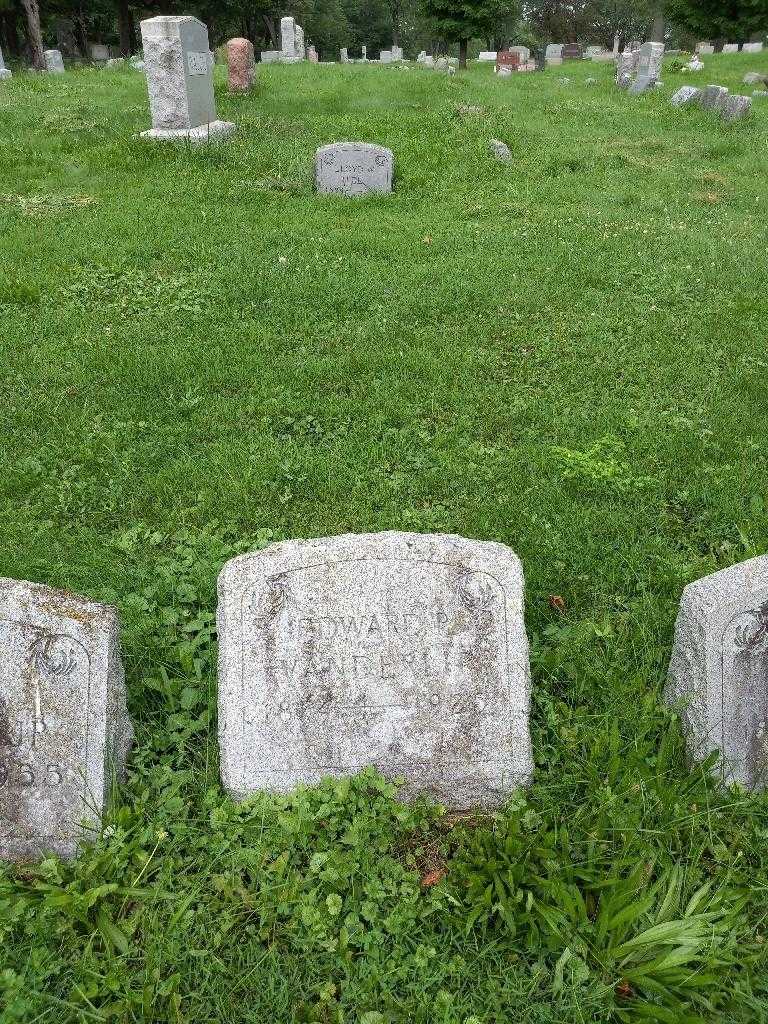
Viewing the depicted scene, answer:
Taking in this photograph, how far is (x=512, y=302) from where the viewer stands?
21.6 feet

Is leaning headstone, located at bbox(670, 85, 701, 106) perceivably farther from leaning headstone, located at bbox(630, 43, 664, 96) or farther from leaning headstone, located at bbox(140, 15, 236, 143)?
leaning headstone, located at bbox(140, 15, 236, 143)

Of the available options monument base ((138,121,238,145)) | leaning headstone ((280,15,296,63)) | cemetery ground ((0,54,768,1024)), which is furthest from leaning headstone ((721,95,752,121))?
leaning headstone ((280,15,296,63))

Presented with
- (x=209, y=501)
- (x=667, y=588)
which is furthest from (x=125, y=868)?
(x=667, y=588)

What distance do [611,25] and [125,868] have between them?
69.7 metres

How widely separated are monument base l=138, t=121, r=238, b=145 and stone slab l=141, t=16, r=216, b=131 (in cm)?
9

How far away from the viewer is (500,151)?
1094 centimetres

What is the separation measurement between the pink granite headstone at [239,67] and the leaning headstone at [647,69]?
901 centimetres

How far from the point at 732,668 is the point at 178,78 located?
1120cm

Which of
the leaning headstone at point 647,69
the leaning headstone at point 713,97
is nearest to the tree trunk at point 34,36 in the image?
the leaning headstone at point 647,69

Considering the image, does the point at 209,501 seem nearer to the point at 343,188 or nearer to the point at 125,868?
the point at 125,868

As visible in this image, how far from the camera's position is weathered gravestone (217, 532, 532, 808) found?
279 cm

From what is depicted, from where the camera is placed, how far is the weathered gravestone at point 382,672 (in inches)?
110

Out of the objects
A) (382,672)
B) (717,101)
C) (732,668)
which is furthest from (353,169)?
(717,101)

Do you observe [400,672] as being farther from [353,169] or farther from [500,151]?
[500,151]
